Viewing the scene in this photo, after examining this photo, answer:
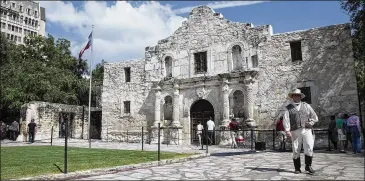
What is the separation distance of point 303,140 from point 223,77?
10412 mm

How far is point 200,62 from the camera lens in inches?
725

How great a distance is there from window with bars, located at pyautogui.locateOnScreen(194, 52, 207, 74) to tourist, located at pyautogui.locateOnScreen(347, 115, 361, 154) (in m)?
8.63

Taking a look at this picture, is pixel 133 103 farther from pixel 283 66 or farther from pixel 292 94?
pixel 292 94

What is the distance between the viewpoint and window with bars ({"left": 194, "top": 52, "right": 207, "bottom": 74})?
18234 mm

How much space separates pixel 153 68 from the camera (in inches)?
785

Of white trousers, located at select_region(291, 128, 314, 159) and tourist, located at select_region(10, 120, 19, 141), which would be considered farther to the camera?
tourist, located at select_region(10, 120, 19, 141)

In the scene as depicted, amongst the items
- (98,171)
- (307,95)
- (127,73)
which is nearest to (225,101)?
(307,95)

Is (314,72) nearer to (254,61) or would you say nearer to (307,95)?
(307,95)

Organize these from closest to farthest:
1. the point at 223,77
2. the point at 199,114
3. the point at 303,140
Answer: the point at 303,140
the point at 223,77
the point at 199,114

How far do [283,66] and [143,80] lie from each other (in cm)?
899

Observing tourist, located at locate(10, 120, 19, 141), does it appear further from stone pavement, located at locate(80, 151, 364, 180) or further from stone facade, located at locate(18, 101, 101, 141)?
stone pavement, located at locate(80, 151, 364, 180)

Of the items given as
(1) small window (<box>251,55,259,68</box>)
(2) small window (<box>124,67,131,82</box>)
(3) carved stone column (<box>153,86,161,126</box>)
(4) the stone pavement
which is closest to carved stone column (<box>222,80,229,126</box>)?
(1) small window (<box>251,55,259,68</box>)

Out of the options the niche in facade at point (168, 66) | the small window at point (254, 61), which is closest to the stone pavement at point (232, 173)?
the small window at point (254, 61)

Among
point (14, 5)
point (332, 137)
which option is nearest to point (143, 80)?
point (332, 137)
